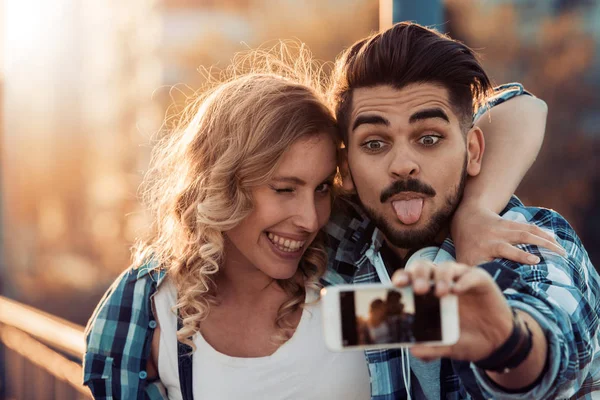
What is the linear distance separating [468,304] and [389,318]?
188mm

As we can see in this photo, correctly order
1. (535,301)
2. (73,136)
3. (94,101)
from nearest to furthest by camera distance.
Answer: (535,301) < (94,101) < (73,136)

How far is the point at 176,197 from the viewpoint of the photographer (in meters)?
2.59

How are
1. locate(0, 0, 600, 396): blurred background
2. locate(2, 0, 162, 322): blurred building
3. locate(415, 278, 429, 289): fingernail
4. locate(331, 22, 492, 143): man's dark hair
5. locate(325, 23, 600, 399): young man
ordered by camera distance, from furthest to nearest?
locate(2, 0, 162, 322): blurred building
locate(0, 0, 600, 396): blurred background
locate(331, 22, 492, 143): man's dark hair
locate(325, 23, 600, 399): young man
locate(415, 278, 429, 289): fingernail

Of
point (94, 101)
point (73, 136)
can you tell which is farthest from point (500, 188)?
point (73, 136)

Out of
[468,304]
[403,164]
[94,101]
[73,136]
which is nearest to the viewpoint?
[468,304]

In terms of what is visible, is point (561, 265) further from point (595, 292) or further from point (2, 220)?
point (2, 220)

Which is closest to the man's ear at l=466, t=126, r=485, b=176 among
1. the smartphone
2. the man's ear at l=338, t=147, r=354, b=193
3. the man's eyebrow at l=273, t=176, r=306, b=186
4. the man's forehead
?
the man's forehead

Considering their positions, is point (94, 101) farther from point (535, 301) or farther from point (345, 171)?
point (535, 301)

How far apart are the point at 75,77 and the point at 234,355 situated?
4808mm

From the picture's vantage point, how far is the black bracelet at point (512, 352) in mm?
1406

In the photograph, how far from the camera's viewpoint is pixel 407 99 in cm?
217

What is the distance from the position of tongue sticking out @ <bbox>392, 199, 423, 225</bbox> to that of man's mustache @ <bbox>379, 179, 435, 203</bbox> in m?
0.03

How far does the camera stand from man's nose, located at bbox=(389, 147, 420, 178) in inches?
81.9

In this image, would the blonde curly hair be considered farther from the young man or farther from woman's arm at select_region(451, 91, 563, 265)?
woman's arm at select_region(451, 91, 563, 265)
